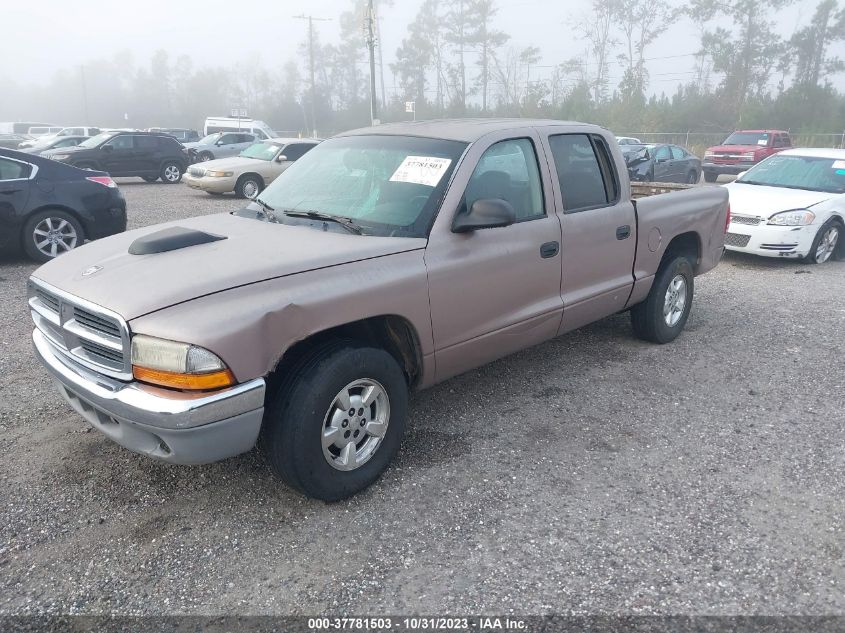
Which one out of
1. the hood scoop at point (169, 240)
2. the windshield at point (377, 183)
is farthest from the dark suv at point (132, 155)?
the hood scoop at point (169, 240)

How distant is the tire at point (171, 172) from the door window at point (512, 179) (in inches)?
719

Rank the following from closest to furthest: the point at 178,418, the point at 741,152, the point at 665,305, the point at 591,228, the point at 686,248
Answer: the point at 178,418 < the point at 591,228 < the point at 665,305 < the point at 686,248 < the point at 741,152

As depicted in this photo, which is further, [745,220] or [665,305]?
[745,220]

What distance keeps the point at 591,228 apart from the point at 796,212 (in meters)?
5.65

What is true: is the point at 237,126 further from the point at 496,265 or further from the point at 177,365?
the point at 177,365

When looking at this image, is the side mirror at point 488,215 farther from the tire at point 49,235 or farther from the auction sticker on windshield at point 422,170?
the tire at point 49,235

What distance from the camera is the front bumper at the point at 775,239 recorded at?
8609 mm

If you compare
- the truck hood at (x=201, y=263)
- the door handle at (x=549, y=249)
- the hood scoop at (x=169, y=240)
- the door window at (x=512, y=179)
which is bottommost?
the door handle at (x=549, y=249)

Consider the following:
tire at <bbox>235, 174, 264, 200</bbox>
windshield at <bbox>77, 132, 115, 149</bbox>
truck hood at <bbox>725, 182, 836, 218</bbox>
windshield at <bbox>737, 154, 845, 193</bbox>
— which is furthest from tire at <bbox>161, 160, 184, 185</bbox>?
truck hood at <bbox>725, 182, 836, 218</bbox>

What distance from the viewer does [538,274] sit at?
409cm

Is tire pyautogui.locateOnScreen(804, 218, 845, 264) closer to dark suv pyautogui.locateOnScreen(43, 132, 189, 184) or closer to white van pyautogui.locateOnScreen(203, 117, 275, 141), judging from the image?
dark suv pyautogui.locateOnScreen(43, 132, 189, 184)

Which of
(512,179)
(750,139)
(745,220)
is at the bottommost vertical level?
(745,220)

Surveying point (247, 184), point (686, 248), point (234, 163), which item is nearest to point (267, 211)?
point (686, 248)

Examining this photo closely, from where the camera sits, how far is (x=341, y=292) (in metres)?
3.08
